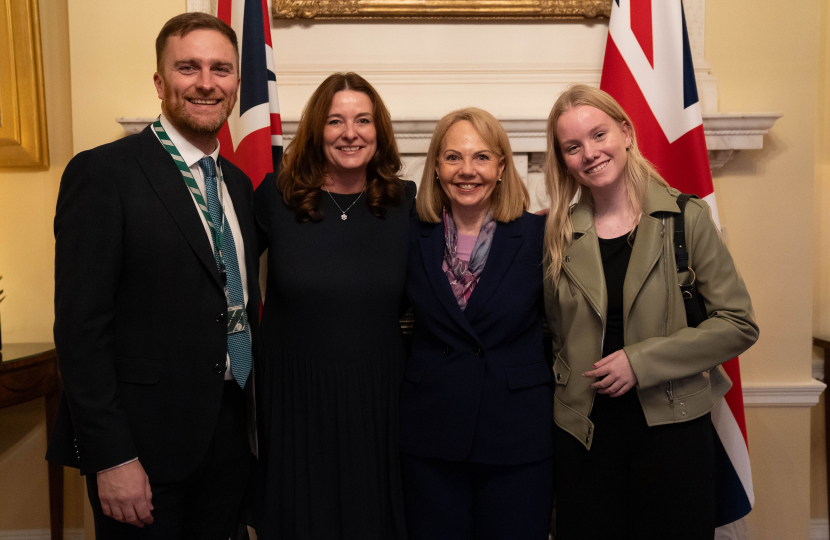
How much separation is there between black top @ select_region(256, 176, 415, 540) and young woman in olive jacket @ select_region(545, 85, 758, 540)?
0.55m

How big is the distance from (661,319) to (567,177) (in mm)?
550

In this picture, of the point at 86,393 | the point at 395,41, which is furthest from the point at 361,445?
the point at 395,41

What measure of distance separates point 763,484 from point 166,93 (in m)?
3.02

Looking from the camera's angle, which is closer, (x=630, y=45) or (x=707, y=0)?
(x=630, y=45)

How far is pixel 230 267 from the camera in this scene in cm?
154

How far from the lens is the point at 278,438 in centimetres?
177

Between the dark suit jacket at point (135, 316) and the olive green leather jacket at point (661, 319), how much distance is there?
102 cm

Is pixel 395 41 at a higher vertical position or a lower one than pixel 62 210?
higher

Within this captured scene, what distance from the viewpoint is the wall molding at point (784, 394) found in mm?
2607

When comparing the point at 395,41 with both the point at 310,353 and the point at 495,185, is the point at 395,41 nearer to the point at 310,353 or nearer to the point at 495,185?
the point at 495,185

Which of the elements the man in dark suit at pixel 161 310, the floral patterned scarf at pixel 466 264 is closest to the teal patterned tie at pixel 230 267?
the man in dark suit at pixel 161 310

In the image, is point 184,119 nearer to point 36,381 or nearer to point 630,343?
point 630,343

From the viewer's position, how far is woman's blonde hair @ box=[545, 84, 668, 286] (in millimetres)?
1703

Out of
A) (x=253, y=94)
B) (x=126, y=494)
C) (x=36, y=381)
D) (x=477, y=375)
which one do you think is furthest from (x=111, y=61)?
(x=477, y=375)
